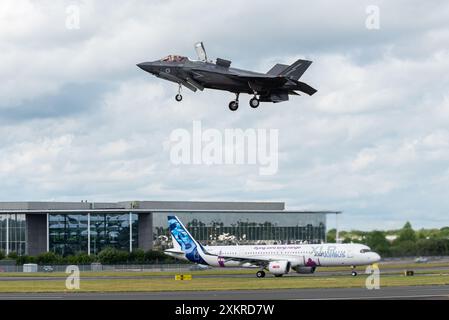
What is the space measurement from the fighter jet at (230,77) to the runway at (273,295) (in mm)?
16574

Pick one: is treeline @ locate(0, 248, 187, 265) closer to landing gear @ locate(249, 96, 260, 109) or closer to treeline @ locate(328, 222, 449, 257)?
treeline @ locate(328, 222, 449, 257)

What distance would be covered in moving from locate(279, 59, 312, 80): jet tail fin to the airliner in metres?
55.5

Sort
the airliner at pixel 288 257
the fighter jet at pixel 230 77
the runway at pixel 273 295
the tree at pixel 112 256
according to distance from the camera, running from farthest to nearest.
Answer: the tree at pixel 112 256 → the airliner at pixel 288 257 → the runway at pixel 273 295 → the fighter jet at pixel 230 77

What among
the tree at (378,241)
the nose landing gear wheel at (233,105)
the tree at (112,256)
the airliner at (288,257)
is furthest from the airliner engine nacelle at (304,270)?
the nose landing gear wheel at (233,105)

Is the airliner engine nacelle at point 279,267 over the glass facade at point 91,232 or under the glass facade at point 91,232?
under

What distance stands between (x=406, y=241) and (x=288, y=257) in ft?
135

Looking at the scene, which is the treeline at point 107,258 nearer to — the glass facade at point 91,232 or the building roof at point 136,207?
the glass facade at point 91,232

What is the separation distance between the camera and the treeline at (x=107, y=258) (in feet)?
475

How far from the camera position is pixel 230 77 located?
46531 millimetres

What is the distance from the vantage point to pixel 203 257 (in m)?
116

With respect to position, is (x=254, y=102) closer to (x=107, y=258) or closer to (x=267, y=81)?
(x=267, y=81)

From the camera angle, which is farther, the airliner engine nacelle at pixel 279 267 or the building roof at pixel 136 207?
the building roof at pixel 136 207

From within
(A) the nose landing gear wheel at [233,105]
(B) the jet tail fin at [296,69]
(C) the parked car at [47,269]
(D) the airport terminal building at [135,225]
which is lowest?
(C) the parked car at [47,269]
